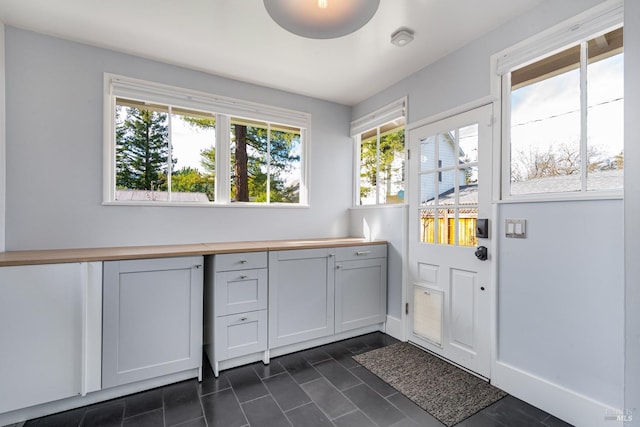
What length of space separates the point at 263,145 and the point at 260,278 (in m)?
1.56

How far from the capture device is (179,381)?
7.25 ft

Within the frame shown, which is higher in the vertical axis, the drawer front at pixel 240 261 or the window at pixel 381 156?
the window at pixel 381 156

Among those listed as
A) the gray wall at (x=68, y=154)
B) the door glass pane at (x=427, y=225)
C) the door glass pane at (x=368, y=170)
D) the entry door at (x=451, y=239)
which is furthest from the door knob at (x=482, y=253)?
the gray wall at (x=68, y=154)

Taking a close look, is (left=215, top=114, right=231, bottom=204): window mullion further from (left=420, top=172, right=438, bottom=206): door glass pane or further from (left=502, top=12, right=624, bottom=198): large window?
(left=502, top=12, right=624, bottom=198): large window

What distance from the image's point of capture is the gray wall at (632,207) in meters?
1.25

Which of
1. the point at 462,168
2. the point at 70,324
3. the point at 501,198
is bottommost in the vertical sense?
Result: the point at 70,324

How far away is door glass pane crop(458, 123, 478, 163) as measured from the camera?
233cm

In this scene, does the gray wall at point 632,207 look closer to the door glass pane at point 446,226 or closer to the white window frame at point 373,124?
the door glass pane at point 446,226

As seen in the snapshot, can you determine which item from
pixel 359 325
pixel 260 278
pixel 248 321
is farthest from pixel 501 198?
pixel 248 321

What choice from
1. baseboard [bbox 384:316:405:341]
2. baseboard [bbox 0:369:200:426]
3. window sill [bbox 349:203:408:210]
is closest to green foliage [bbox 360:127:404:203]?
window sill [bbox 349:203:408:210]

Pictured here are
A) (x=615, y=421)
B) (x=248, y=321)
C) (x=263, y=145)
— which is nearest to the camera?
(x=615, y=421)

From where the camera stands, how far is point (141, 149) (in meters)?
2.69

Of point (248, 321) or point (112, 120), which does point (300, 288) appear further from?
point (112, 120)

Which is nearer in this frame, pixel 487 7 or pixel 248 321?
pixel 487 7
